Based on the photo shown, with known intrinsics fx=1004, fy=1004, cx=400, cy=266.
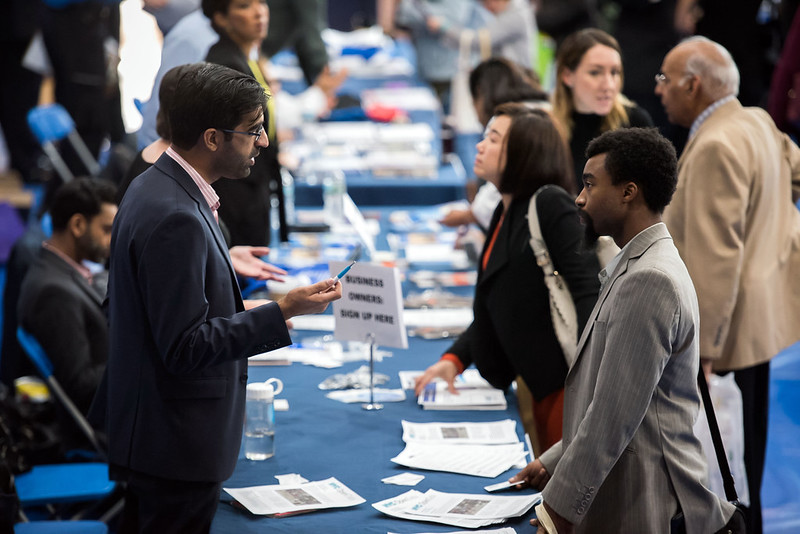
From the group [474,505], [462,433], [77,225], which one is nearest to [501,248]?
[462,433]

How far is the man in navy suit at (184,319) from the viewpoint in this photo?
6.45 ft

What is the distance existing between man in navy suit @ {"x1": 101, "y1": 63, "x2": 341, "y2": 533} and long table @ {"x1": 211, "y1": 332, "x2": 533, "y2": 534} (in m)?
0.20

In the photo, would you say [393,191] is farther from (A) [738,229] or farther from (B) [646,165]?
(B) [646,165]

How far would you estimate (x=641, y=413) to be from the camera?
188cm

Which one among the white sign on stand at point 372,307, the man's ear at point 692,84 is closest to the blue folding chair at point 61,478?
the white sign on stand at point 372,307

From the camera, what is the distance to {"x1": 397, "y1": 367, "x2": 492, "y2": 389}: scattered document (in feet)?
10.5

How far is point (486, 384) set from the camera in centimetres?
323

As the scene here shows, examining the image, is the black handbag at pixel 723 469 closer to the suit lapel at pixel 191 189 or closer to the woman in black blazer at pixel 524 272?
the woman in black blazer at pixel 524 272

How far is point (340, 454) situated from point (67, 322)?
150 cm

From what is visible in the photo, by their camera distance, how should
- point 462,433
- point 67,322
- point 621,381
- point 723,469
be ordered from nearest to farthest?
point 621,381 < point 723,469 < point 462,433 < point 67,322

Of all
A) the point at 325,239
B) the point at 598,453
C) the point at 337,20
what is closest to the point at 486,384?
the point at 598,453

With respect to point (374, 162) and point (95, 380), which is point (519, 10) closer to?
point (374, 162)

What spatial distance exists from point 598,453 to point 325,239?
3586 millimetres

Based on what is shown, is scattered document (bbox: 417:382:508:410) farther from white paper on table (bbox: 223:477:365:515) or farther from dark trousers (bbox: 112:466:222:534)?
dark trousers (bbox: 112:466:222:534)
